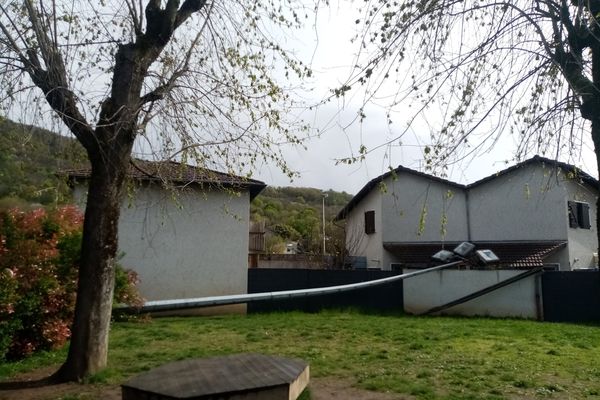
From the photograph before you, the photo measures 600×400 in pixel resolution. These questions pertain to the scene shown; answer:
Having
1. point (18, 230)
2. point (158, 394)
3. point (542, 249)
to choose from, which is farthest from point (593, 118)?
point (542, 249)

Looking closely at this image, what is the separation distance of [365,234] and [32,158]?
71.3 feet

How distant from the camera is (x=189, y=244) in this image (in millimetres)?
15414

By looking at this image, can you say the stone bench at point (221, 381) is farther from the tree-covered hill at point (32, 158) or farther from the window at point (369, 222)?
the window at point (369, 222)

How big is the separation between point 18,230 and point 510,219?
1977 centimetres

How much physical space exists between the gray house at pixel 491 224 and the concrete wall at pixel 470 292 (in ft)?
14.3

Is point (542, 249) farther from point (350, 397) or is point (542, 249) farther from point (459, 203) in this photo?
point (350, 397)

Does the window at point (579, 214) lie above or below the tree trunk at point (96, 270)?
above

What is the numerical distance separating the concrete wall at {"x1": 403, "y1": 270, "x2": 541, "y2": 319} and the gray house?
171 inches

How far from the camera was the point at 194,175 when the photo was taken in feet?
30.6

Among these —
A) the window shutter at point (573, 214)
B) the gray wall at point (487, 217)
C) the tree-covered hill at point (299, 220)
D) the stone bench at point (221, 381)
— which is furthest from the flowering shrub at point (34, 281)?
the window shutter at point (573, 214)

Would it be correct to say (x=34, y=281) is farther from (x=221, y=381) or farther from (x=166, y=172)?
(x=221, y=381)

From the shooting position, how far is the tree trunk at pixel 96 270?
619 cm

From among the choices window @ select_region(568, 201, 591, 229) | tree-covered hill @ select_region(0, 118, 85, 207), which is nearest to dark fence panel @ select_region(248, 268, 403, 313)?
tree-covered hill @ select_region(0, 118, 85, 207)

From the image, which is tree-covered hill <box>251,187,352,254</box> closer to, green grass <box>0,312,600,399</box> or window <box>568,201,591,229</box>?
green grass <box>0,312,600,399</box>
